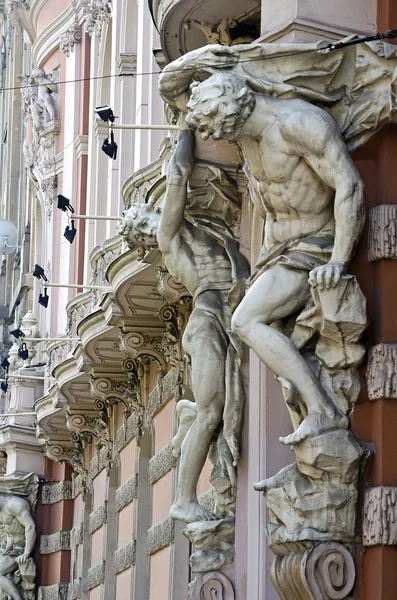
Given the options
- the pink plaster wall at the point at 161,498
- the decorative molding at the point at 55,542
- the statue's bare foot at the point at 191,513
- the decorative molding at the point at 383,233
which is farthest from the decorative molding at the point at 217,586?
the decorative molding at the point at 55,542

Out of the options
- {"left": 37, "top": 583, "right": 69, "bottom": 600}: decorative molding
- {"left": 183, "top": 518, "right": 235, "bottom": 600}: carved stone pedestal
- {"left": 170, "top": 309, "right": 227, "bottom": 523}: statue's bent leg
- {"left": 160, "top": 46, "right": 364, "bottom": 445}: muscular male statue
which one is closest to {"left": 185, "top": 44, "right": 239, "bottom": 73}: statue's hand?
{"left": 160, "top": 46, "right": 364, "bottom": 445}: muscular male statue

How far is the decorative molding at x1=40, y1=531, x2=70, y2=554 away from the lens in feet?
107

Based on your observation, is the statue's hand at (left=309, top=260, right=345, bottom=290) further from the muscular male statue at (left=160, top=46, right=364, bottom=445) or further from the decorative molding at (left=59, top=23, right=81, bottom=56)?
the decorative molding at (left=59, top=23, right=81, bottom=56)

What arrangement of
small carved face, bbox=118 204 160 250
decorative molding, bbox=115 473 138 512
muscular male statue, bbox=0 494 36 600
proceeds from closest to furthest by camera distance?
small carved face, bbox=118 204 160 250
decorative molding, bbox=115 473 138 512
muscular male statue, bbox=0 494 36 600

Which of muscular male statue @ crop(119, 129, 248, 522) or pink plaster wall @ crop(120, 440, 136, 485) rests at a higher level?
pink plaster wall @ crop(120, 440, 136, 485)

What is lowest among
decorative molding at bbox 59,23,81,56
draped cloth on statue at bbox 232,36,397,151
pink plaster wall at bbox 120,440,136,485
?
pink plaster wall at bbox 120,440,136,485

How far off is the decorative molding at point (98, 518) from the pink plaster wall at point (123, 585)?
1.85 meters

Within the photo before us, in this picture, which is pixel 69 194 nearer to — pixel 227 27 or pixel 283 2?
pixel 227 27

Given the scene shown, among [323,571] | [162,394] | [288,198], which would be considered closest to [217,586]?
[323,571]

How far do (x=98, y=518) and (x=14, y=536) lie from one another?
6195 mm

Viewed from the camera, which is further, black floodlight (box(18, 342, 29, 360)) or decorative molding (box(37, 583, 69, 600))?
black floodlight (box(18, 342, 29, 360))

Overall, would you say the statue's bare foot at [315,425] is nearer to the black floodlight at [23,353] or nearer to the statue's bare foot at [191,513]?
the statue's bare foot at [191,513]

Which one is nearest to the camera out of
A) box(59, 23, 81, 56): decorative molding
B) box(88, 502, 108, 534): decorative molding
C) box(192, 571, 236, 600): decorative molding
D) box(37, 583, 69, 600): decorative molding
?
box(192, 571, 236, 600): decorative molding

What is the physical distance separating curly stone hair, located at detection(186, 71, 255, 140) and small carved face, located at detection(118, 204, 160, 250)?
2918mm
